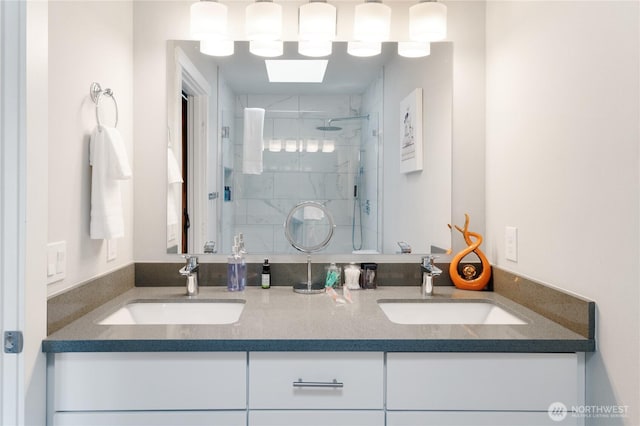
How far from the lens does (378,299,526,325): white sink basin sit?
1.72 m

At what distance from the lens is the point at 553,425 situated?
1.24 meters

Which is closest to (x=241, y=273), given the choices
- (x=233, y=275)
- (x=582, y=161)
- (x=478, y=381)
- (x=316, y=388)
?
(x=233, y=275)

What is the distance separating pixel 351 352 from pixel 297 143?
965 millimetres

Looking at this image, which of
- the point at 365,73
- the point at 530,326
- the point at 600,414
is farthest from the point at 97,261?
the point at 600,414

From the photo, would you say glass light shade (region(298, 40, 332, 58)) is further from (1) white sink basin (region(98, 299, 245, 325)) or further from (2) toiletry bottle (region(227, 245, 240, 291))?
(1) white sink basin (region(98, 299, 245, 325))

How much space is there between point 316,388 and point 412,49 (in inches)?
54.8

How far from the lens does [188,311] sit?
173 centimetres

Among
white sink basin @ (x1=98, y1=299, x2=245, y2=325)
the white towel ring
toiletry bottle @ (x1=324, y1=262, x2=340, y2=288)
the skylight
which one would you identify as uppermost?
the skylight

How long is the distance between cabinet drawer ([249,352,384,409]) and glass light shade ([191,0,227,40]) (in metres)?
1.27

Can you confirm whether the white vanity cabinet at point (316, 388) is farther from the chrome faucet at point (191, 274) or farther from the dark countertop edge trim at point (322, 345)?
the chrome faucet at point (191, 274)

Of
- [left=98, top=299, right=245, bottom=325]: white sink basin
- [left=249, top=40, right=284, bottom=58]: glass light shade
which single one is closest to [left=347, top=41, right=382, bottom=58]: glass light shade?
[left=249, top=40, right=284, bottom=58]: glass light shade

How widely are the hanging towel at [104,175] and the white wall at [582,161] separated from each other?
4.37 feet

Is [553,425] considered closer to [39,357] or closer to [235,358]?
[235,358]

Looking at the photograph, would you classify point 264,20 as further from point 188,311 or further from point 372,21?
point 188,311
